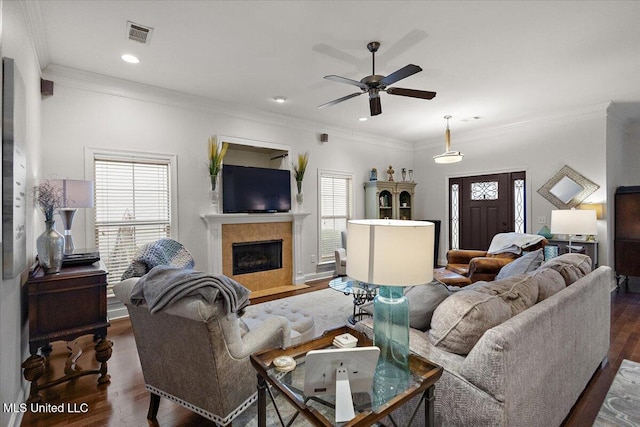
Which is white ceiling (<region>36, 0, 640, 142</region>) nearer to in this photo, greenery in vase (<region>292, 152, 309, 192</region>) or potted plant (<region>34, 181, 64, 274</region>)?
greenery in vase (<region>292, 152, 309, 192</region>)

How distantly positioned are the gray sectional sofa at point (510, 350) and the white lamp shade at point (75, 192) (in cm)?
261

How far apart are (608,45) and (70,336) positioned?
5152mm

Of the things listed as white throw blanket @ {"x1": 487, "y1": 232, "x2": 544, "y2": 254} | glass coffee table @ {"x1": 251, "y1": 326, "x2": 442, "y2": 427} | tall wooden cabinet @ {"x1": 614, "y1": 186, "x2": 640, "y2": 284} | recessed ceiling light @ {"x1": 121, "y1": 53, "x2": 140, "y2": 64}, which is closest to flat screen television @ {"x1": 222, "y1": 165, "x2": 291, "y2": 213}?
recessed ceiling light @ {"x1": 121, "y1": 53, "x2": 140, "y2": 64}

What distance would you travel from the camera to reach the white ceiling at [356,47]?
243 centimetres

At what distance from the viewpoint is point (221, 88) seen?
3.98m

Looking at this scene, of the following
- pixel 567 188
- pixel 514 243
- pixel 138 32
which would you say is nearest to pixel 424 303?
pixel 138 32

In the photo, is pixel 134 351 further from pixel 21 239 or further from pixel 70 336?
pixel 21 239

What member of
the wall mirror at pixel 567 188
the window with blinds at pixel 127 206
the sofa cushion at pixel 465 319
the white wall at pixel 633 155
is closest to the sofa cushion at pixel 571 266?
the sofa cushion at pixel 465 319

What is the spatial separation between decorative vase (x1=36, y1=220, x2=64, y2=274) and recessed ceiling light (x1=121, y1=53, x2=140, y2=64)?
1897mm

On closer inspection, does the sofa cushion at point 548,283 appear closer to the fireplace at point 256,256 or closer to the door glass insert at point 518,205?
the fireplace at point 256,256

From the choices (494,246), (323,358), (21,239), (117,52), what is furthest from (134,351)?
(494,246)

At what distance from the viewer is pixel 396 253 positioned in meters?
1.27

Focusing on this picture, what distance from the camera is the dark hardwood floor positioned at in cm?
195

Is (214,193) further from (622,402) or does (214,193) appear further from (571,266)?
(622,402)
